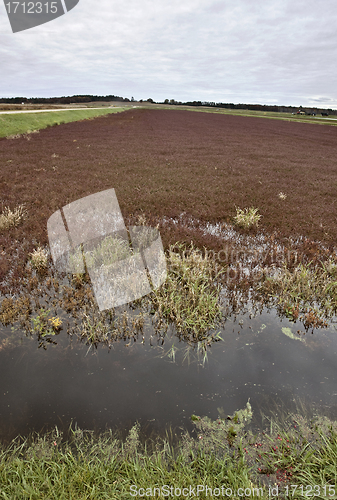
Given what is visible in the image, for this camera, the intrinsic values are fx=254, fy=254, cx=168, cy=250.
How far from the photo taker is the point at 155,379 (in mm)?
4074

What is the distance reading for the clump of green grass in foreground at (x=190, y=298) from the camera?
5199 millimetres

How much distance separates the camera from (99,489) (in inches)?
106

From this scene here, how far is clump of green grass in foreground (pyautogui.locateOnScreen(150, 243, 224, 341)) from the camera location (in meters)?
5.20

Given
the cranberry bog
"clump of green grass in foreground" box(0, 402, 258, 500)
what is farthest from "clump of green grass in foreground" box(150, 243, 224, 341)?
"clump of green grass in foreground" box(0, 402, 258, 500)

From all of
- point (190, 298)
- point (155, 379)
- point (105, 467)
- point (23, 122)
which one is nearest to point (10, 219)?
Result: point (190, 298)

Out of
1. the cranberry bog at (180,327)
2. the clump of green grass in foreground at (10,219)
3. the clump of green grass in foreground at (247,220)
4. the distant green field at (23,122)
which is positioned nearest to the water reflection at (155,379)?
the cranberry bog at (180,327)

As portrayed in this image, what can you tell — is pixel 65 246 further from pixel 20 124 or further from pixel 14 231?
pixel 20 124

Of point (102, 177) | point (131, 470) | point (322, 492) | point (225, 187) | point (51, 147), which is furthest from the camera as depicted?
point (51, 147)

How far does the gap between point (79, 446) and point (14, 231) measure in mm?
7574

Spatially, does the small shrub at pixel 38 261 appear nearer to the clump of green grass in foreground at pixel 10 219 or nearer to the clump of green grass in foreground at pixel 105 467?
the clump of green grass in foreground at pixel 10 219

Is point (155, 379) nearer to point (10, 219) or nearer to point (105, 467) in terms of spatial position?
point (105, 467)

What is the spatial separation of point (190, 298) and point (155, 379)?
202cm

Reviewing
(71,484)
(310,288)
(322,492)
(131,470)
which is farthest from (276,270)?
(71,484)

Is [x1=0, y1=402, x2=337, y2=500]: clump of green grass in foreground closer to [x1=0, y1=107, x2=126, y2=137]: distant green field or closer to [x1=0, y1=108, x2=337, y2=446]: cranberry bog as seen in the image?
[x1=0, y1=108, x2=337, y2=446]: cranberry bog
